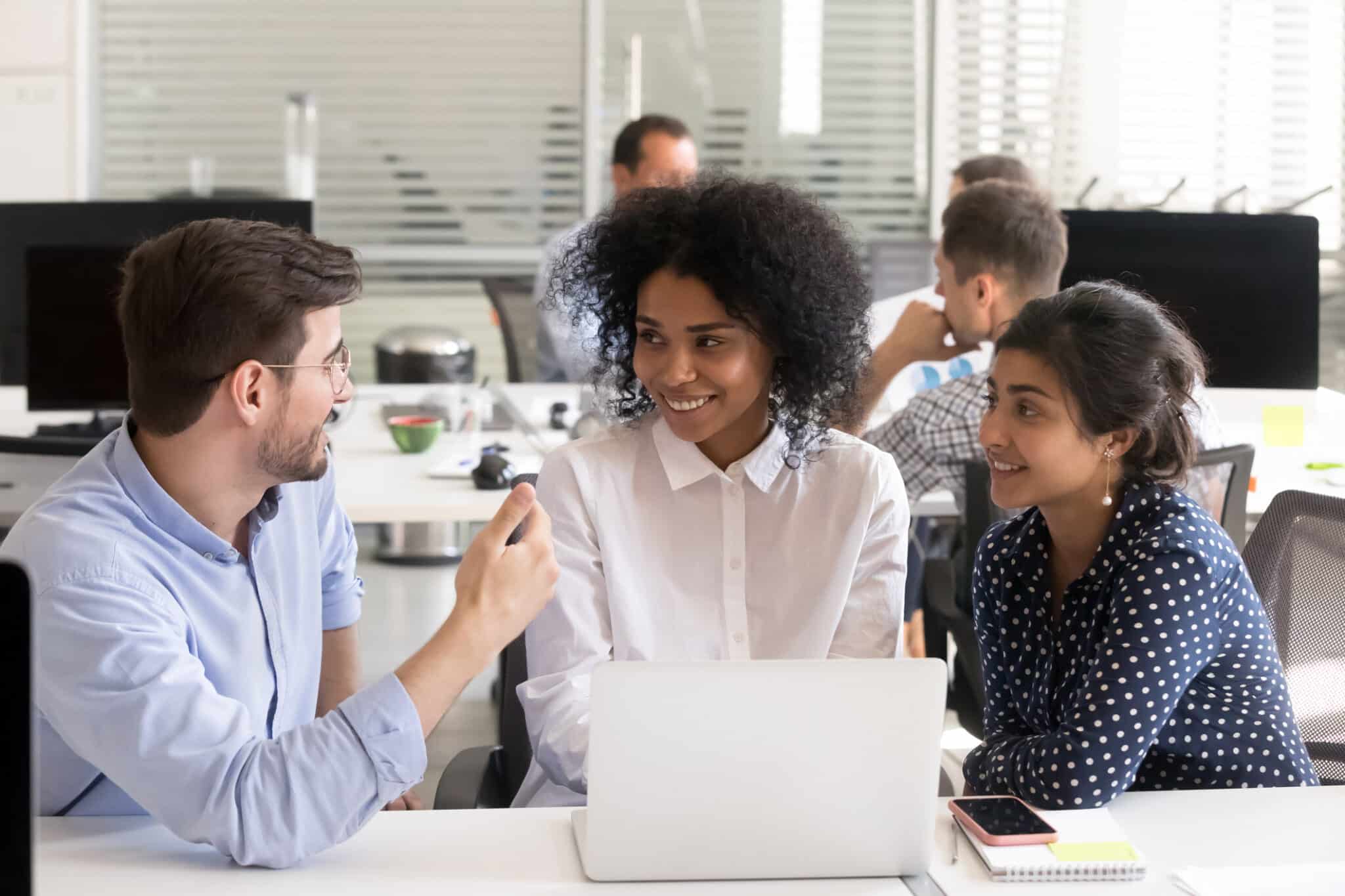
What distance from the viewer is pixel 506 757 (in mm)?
1767

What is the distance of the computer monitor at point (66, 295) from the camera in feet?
10.0

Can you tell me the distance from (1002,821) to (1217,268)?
218 cm

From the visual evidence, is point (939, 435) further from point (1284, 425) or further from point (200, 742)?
point (200, 742)

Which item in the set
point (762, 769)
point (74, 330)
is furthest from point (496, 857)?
point (74, 330)

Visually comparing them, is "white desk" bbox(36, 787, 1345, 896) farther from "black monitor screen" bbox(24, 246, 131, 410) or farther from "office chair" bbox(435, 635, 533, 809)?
"black monitor screen" bbox(24, 246, 131, 410)

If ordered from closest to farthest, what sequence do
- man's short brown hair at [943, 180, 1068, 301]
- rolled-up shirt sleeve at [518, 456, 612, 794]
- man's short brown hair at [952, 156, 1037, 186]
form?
rolled-up shirt sleeve at [518, 456, 612, 794] → man's short brown hair at [943, 180, 1068, 301] → man's short brown hair at [952, 156, 1037, 186]

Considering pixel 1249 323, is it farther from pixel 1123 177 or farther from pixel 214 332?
pixel 1123 177

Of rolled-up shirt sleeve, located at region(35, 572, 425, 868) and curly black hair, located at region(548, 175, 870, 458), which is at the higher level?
curly black hair, located at region(548, 175, 870, 458)

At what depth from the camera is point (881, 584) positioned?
175 centimetres

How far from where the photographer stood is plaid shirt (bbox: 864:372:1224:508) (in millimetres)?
2699

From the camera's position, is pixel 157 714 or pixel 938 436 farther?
pixel 938 436

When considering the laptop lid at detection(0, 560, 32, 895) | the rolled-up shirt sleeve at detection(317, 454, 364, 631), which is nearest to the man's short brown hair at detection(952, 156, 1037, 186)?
the rolled-up shirt sleeve at detection(317, 454, 364, 631)

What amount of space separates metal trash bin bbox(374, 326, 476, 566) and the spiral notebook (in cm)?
369

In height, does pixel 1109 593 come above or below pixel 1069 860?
above
